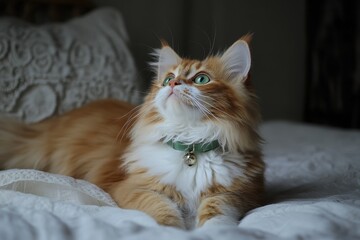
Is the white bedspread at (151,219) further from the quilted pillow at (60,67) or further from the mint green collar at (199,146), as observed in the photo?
the quilted pillow at (60,67)

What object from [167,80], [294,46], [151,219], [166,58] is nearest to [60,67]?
[166,58]

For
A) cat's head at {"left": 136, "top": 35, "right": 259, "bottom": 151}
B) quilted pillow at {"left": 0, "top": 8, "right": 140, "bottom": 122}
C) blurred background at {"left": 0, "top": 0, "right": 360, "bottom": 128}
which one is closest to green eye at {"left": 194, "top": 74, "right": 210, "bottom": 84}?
cat's head at {"left": 136, "top": 35, "right": 259, "bottom": 151}

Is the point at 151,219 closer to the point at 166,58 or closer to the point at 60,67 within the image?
the point at 166,58

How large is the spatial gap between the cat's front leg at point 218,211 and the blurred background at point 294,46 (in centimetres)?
207

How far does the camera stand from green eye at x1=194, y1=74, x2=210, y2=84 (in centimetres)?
110

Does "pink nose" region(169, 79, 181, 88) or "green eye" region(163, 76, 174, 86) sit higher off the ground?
"pink nose" region(169, 79, 181, 88)

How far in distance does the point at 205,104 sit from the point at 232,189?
237 millimetres

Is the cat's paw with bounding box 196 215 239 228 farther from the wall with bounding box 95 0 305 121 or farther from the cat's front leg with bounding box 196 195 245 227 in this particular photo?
the wall with bounding box 95 0 305 121

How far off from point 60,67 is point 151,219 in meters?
1.26

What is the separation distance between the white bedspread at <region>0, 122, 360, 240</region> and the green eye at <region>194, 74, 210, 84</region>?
367 mm

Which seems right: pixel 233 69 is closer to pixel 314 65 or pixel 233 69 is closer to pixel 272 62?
pixel 272 62

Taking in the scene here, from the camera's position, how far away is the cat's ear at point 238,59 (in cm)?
113

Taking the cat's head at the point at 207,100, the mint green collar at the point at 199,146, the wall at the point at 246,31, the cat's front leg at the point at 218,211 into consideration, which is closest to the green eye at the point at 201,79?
the cat's head at the point at 207,100

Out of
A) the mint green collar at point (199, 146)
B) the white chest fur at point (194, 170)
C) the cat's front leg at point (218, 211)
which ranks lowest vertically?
the cat's front leg at point (218, 211)
